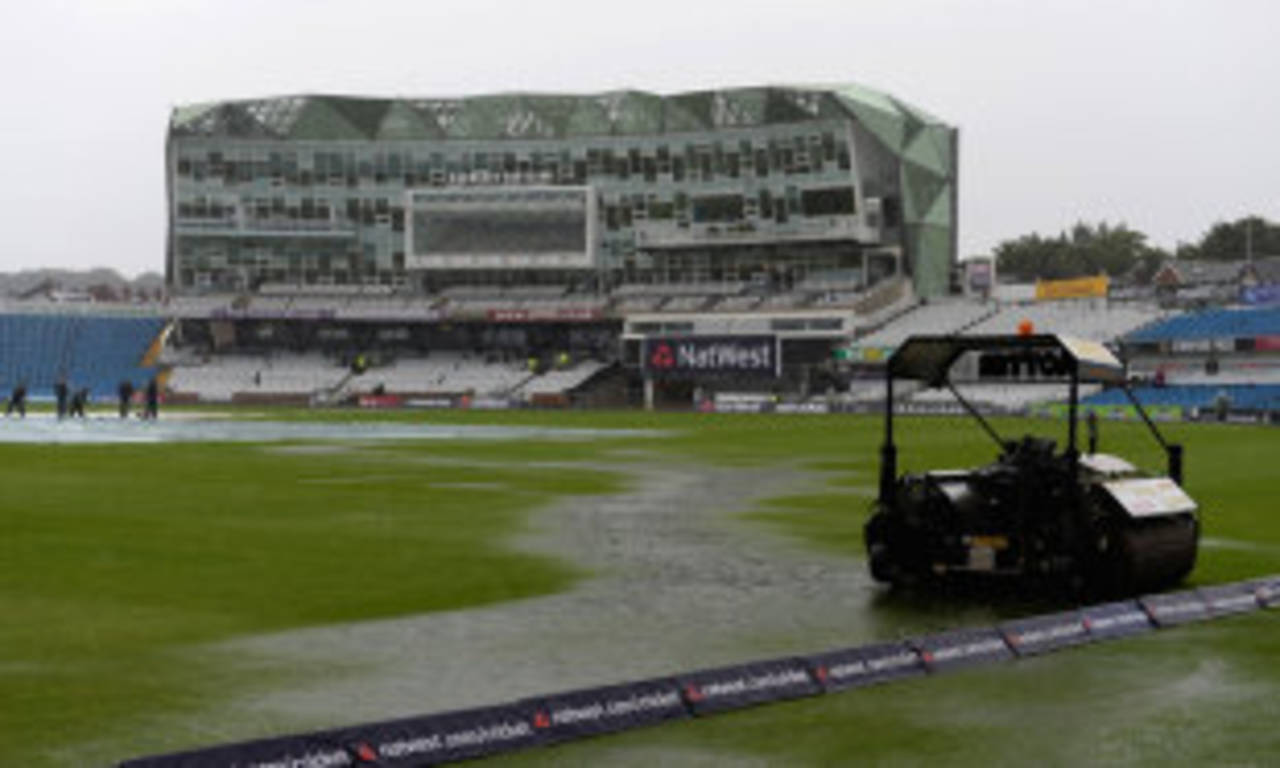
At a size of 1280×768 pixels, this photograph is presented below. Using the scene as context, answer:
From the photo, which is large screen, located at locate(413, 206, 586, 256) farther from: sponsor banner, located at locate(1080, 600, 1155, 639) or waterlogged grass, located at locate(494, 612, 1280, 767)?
waterlogged grass, located at locate(494, 612, 1280, 767)

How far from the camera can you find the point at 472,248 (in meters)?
128

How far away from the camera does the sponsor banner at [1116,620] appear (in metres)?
14.2

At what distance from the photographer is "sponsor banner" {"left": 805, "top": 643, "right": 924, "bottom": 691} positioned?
1189cm

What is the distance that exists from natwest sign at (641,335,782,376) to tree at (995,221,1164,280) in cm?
8165

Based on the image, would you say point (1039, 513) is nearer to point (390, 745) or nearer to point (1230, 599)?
point (1230, 599)

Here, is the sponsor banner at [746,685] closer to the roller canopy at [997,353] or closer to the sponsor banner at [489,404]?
the roller canopy at [997,353]

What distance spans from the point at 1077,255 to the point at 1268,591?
174 m

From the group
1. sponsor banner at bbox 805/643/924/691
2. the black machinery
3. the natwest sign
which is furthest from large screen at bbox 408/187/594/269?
sponsor banner at bbox 805/643/924/691

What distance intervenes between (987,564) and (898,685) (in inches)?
192

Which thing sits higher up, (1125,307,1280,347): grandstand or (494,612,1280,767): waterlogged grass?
(1125,307,1280,347): grandstand

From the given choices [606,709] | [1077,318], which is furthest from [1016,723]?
[1077,318]

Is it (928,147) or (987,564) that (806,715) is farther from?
(928,147)

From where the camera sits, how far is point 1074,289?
11006 centimetres

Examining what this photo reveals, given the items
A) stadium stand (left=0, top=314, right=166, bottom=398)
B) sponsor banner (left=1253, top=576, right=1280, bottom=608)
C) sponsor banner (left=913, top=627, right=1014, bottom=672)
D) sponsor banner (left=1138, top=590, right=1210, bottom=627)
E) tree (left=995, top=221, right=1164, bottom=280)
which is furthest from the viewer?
tree (left=995, top=221, right=1164, bottom=280)
